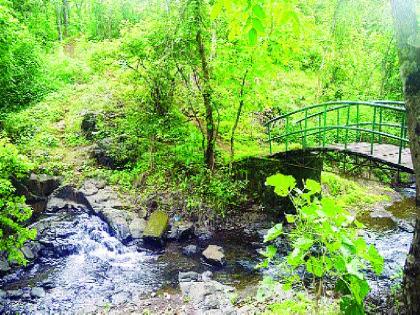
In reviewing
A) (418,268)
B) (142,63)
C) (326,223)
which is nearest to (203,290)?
(418,268)

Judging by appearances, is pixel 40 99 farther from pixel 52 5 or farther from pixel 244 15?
pixel 52 5

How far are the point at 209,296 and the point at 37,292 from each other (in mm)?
3797

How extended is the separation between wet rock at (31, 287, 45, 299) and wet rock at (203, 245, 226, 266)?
3.86 metres

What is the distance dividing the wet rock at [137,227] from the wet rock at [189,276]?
2452 mm

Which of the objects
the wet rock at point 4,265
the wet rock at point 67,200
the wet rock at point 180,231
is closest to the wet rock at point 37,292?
the wet rock at point 4,265

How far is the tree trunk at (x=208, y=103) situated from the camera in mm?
11640

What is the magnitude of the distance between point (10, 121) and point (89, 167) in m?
3.25

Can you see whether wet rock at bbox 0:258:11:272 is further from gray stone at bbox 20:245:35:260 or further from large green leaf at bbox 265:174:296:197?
large green leaf at bbox 265:174:296:197

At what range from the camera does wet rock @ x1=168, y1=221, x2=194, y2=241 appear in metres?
11.4

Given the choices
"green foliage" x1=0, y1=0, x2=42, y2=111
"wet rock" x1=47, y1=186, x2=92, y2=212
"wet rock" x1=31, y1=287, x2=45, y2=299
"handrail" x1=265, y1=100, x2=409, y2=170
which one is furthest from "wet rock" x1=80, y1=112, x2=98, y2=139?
"wet rock" x1=31, y1=287, x2=45, y2=299

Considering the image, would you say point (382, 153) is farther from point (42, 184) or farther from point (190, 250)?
point (42, 184)

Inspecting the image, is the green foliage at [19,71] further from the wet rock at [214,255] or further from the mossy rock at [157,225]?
the wet rock at [214,255]

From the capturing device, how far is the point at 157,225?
37.8 feet

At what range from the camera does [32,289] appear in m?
8.91
